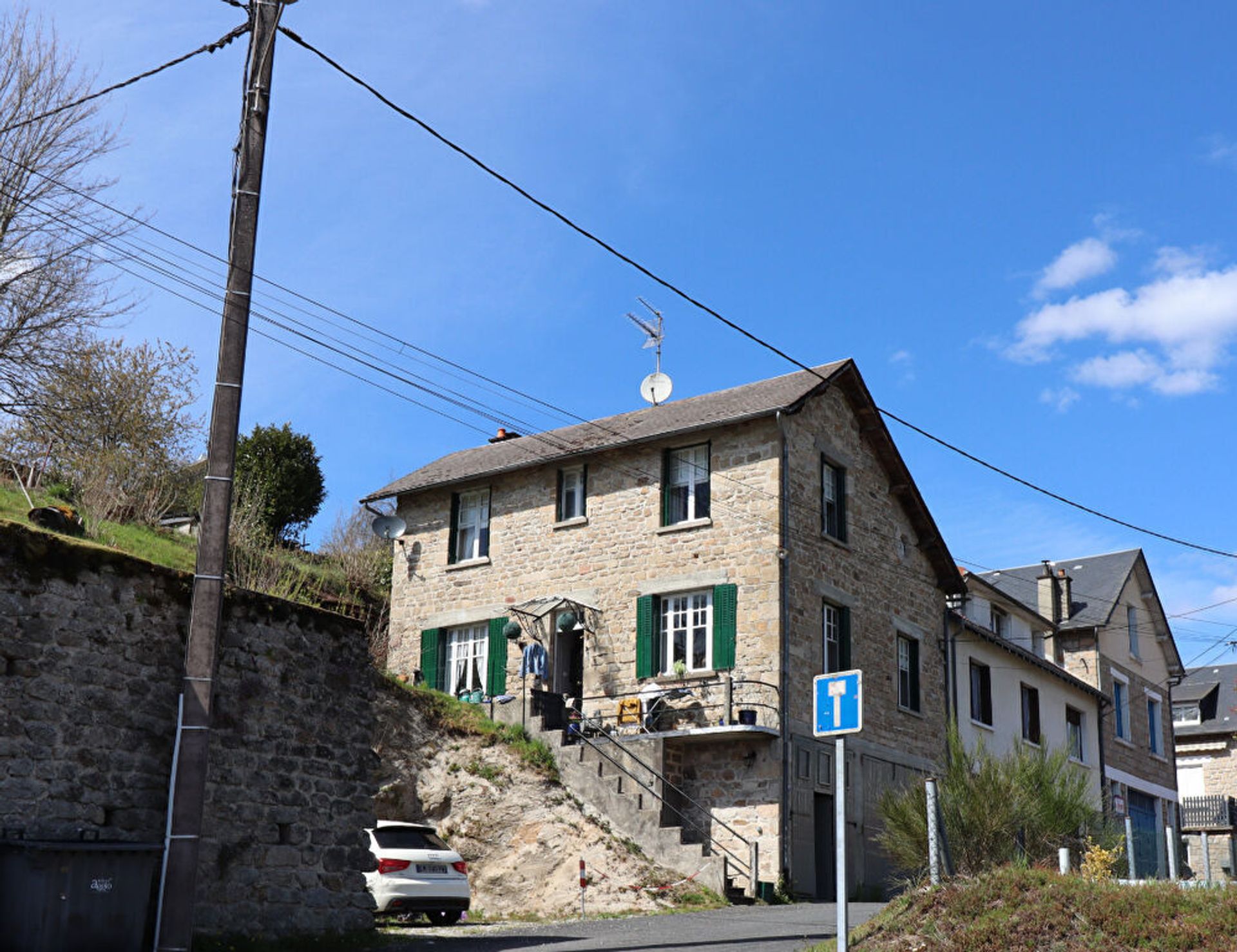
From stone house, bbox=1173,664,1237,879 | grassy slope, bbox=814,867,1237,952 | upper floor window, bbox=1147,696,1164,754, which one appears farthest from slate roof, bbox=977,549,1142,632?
grassy slope, bbox=814,867,1237,952

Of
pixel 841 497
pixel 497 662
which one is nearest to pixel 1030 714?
pixel 841 497

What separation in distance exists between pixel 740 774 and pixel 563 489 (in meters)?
6.73

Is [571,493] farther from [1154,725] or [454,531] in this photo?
[1154,725]

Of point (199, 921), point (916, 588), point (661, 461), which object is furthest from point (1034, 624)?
point (199, 921)

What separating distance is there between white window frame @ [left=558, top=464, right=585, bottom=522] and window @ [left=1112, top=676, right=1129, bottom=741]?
17.1 metres

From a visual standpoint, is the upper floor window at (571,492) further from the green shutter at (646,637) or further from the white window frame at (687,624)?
the white window frame at (687,624)

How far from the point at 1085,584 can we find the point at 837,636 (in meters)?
16.1

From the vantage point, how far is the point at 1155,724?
125ft

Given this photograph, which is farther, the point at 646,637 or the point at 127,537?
the point at 646,637

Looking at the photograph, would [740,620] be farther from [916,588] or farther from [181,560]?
[181,560]

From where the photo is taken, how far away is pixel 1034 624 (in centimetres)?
3378

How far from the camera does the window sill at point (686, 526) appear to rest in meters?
23.1

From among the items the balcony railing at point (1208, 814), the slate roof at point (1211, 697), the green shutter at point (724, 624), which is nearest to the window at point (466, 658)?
the green shutter at point (724, 624)

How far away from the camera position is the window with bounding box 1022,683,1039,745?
98.2ft
